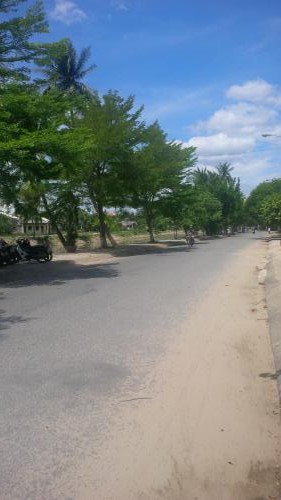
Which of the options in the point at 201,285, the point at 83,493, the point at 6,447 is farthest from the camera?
the point at 201,285

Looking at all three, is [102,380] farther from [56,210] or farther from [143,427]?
[56,210]

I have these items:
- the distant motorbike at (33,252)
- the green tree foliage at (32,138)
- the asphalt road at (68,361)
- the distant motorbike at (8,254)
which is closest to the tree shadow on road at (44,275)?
the asphalt road at (68,361)

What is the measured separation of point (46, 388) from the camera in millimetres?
5824

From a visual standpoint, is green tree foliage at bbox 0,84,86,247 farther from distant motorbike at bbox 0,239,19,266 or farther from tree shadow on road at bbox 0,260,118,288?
distant motorbike at bbox 0,239,19,266

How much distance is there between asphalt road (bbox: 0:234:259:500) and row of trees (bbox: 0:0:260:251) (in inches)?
190

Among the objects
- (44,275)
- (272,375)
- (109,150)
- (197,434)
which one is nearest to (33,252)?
(44,275)

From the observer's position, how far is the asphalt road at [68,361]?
4.27 meters

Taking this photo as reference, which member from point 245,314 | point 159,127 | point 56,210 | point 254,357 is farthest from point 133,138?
point 254,357

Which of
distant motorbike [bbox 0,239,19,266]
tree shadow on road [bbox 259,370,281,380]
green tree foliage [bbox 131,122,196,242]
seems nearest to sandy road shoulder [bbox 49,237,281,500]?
tree shadow on road [bbox 259,370,281,380]

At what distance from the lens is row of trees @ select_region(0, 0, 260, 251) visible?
17438 mm

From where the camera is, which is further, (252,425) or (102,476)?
(252,425)

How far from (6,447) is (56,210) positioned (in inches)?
1216

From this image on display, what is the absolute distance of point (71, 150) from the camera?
685 inches

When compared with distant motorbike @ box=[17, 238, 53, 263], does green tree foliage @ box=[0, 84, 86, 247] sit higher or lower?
higher
